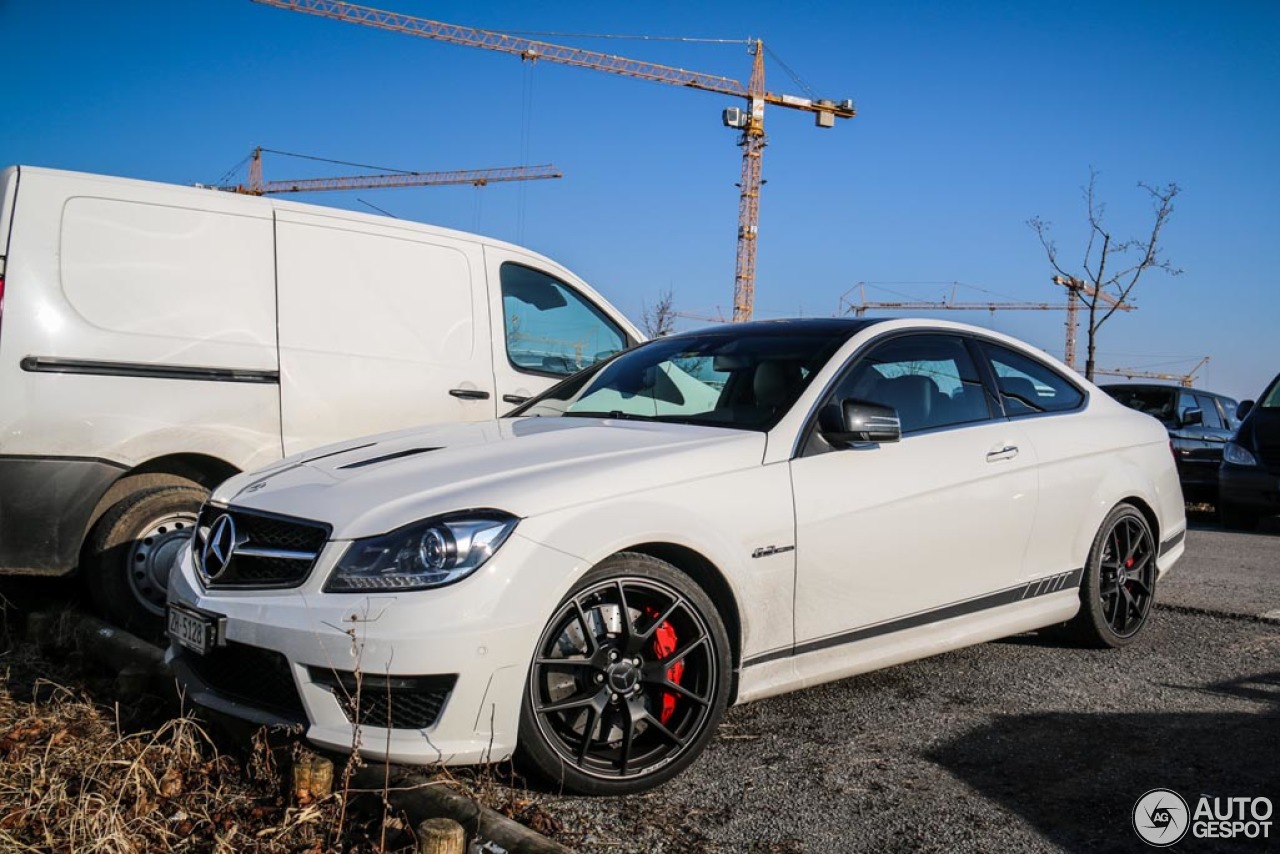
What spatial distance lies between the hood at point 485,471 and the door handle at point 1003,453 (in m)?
1.26

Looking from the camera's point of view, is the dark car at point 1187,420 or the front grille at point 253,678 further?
the dark car at point 1187,420

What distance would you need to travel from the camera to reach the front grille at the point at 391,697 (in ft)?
10.2

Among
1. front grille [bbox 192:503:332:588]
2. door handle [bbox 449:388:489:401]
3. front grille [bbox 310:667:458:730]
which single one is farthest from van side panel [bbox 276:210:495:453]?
front grille [bbox 310:667:458:730]

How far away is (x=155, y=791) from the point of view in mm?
3305

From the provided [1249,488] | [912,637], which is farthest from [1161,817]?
[1249,488]

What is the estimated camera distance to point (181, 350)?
5387 millimetres

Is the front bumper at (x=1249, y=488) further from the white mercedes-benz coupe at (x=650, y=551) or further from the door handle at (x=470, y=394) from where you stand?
the door handle at (x=470, y=394)

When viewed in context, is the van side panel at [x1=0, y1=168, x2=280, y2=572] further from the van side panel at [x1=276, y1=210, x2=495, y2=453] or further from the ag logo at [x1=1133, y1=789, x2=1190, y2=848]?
the ag logo at [x1=1133, y1=789, x2=1190, y2=848]

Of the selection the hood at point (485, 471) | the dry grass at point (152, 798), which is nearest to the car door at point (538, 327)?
the hood at point (485, 471)

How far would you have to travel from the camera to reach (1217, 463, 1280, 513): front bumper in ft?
36.8

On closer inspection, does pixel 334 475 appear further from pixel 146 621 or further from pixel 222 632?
pixel 146 621

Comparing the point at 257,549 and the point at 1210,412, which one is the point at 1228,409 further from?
the point at 257,549

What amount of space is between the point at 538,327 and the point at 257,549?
3.50m

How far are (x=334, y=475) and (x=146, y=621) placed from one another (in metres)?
2.18
